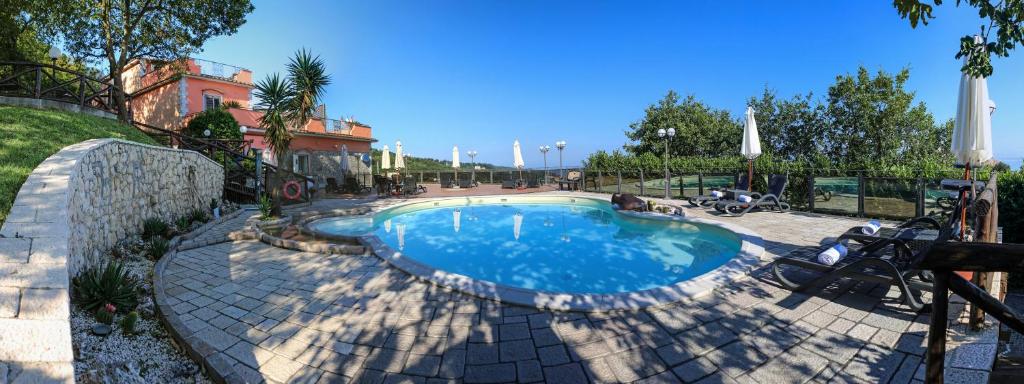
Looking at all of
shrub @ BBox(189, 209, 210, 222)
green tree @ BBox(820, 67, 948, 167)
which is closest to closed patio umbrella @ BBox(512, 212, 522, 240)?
shrub @ BBox(189, 209, 210, 222)

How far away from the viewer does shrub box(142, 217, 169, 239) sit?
6238 millimetres

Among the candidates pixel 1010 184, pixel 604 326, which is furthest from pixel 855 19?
pixel 604 326

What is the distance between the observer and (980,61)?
334cm

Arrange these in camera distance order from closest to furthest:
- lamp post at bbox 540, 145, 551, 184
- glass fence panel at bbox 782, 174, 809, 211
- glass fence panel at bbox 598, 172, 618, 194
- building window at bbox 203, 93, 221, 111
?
glass fence panel at bbox 782, 174, 809, 211
glass fence panel at bbox 598, 172, 618, 194
building window at bbox 203, 93, 221, 111
lamp post at bbox 540, 145, 551, 184

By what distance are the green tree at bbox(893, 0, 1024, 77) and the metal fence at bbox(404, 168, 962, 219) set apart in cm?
419

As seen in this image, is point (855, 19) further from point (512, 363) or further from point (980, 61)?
point (512, 363)

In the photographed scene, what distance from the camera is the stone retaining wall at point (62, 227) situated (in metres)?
2.07

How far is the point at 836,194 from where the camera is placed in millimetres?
9281

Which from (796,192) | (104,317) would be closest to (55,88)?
(104,317)

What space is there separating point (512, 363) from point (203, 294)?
350 cm

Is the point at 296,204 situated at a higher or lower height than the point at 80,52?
lower

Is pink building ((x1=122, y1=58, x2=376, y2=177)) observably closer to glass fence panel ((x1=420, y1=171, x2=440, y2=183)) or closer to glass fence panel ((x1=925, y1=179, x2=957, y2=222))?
glass fence panel ((x1=420, y1=171, x2=440, y2=183))

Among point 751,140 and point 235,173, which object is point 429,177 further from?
point 751,140

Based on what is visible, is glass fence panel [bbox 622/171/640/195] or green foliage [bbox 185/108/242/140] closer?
glass fence panel [bbox 622/171/640/195]
